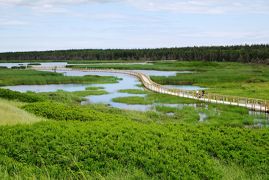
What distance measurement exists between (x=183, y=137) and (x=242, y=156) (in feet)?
6.99

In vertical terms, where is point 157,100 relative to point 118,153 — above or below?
below

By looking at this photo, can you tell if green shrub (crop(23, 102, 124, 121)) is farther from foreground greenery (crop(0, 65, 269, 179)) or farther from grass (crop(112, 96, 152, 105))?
grass (crop(112, 96, 152, 105))

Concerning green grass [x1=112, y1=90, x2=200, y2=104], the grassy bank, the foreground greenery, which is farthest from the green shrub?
green grass [x1=112, y1=90, x2=200, y2=104]

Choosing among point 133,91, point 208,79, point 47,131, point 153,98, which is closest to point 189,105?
point 153,98

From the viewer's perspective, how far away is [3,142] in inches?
495

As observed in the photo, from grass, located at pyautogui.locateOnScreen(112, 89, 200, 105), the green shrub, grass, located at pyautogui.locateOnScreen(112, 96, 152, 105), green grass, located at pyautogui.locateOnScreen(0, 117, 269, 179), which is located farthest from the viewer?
grass, located at pyautogui.locateOnScreen(112, 96, 152, 105)

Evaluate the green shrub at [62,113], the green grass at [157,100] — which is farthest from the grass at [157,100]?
the green shrub at [62,113]

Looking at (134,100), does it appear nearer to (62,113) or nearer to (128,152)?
(62,113)

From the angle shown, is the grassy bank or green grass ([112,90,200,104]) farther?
green grass ([112,90,200,104])

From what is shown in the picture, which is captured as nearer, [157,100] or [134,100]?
[157,100]

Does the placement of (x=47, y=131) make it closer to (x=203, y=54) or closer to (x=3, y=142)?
(x=3, y=142)

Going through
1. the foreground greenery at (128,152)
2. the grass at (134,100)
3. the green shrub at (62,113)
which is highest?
the foreground greenery at (128,152)

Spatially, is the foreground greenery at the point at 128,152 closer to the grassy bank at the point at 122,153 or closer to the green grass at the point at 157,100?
the grassy bank at the point at 122,153

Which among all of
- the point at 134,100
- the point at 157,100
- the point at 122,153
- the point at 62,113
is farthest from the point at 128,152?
the point at 134,100
